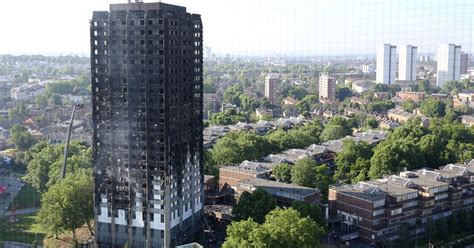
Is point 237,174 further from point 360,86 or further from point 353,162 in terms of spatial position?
point 360,86

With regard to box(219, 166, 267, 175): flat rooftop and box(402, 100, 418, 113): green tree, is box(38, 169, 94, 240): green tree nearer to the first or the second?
box(219, 166, 267, 175): flat rooftop

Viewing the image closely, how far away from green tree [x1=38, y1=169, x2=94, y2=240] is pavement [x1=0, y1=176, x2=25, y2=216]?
174 centimetres

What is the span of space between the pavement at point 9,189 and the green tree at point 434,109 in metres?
12.3

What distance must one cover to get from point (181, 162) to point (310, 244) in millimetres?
1833

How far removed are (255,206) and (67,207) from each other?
92.0 inches

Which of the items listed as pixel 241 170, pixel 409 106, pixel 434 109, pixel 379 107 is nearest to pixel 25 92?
pixel 379 107

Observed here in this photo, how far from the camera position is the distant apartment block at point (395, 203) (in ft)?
23.6

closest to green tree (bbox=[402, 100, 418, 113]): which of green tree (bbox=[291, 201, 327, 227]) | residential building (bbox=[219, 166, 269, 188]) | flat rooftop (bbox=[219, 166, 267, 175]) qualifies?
residential building (bbox=[219, 166, 269, 188])

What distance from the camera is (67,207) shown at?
6.77m

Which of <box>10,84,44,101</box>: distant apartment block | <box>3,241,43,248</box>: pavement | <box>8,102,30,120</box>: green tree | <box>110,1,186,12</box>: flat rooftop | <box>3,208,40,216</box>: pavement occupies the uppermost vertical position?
<box>110,1,186,12</box>: flat rooftop

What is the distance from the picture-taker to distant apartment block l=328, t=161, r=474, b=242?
721 cm

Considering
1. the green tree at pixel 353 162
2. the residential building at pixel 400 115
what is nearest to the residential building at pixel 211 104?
the residential building at pixel 400 115

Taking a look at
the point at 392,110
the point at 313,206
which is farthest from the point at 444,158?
the point at 392,110

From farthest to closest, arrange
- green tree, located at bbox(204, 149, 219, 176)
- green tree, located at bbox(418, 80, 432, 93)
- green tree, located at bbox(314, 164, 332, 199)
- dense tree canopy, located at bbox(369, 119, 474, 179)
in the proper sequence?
green tree, located at bbox(418, 80, 432, 93)
green tree, located at bbox(204, 149, 219, 176)
dense tree canopy, located at bbox(369, 119, 474, 179)
green tree, located at bbox(314, 164, 332, 199)
